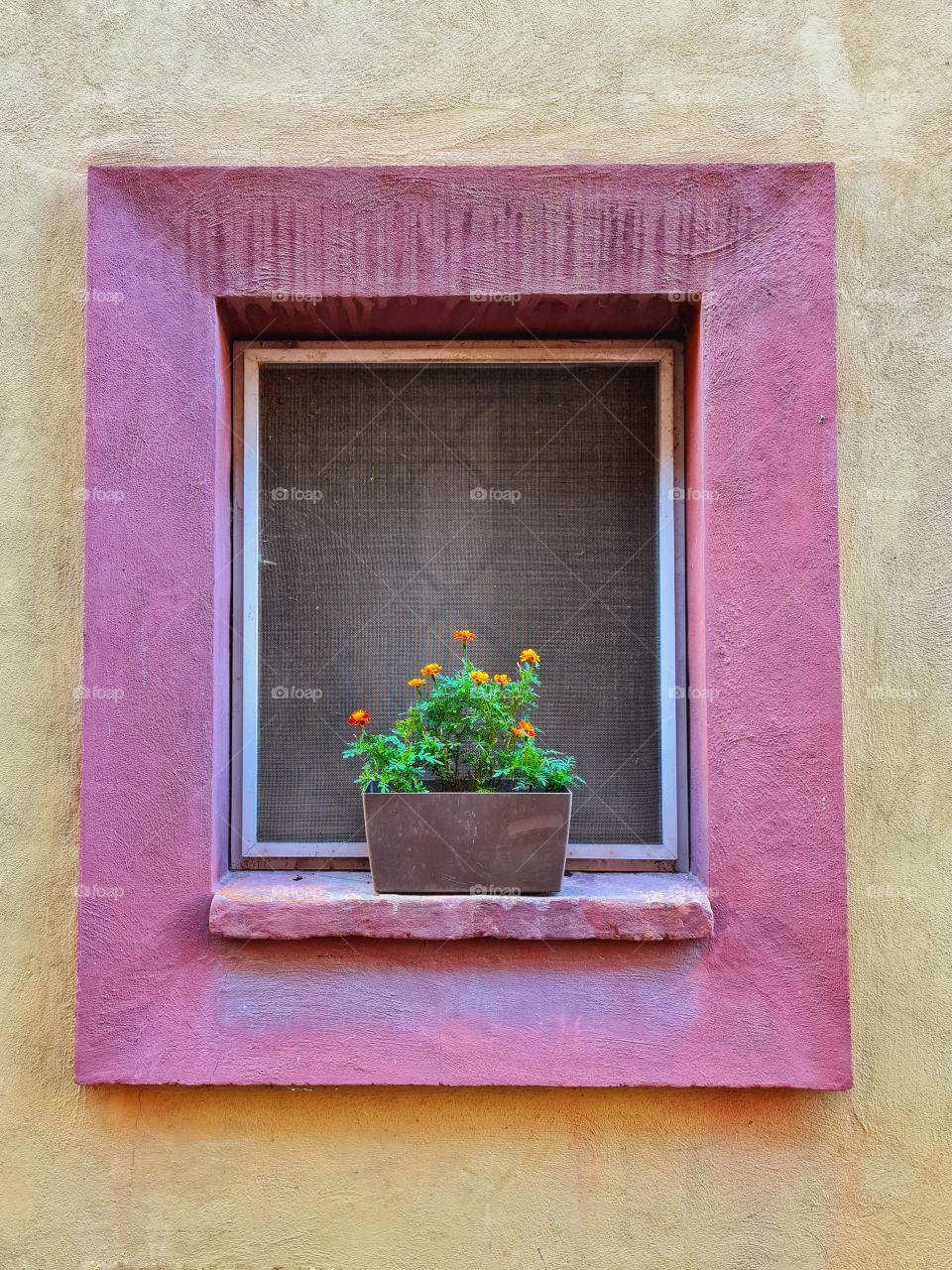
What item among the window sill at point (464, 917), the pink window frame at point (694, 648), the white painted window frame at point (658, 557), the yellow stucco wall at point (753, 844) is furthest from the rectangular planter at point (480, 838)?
the yellow stucco wall at point (753, 844)

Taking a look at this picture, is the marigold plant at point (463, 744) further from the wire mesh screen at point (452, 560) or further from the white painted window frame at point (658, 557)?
the white painted window frame at point (658, 557)

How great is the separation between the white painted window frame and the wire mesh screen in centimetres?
4

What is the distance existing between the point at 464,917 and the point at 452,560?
40.6 inches

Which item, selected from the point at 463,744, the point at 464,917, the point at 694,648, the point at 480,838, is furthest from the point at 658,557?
the point at 464,917

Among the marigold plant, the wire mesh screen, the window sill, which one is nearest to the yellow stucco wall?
the window sill

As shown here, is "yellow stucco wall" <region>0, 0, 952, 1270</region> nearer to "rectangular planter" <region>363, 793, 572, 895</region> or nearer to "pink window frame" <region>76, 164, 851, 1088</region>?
"pink window frame" <region>76, 164, 851, 1088</region>

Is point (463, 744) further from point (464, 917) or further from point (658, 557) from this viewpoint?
point (658, 557)

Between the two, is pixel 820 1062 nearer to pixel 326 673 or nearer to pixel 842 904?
pixel 842 904

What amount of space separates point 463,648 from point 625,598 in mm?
504

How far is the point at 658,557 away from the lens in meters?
2.86

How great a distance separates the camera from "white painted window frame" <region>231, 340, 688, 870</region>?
9.23ft

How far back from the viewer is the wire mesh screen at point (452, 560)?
2861mm

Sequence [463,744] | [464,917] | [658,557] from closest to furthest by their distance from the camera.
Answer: [464,917], [463,744], [658,557]

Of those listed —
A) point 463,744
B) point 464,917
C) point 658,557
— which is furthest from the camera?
point 658,557
